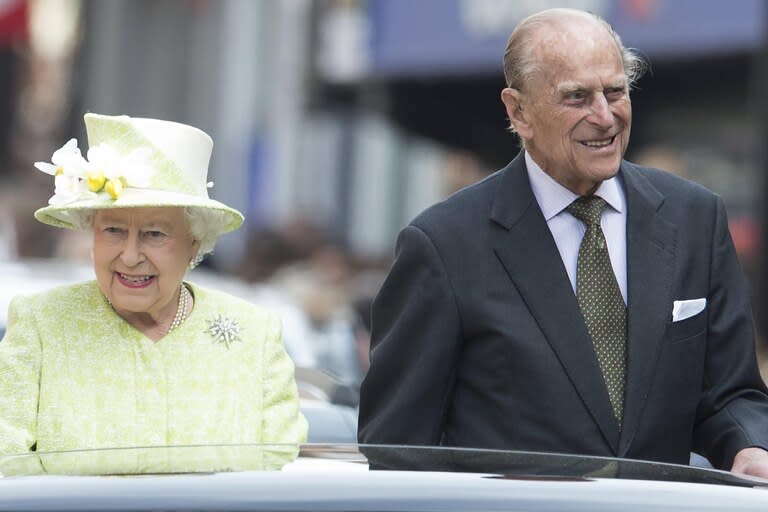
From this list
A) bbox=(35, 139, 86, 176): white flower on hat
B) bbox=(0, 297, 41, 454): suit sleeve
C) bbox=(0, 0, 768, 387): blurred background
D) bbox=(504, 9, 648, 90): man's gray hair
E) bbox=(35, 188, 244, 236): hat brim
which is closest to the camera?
bbox=(0, 297, 41, 454): suit sleeve

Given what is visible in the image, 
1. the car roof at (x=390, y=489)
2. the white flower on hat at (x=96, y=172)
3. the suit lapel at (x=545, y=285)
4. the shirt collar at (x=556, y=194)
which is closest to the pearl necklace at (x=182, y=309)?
the white flower on hat at (x=96, y=172)

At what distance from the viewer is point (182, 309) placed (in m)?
4.22

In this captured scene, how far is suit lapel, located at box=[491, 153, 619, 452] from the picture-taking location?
4.06 metres

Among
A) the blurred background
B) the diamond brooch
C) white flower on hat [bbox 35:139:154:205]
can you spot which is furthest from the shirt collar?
the blurred background

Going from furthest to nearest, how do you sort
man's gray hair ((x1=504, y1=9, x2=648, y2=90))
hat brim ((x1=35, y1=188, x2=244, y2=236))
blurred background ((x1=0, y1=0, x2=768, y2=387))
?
blurred background ((x1=0, y1=0, x2=768, y2=387))
man's gray hair ((x1=504, y1=9, x2=648, y2=90))
hat brim ((x1=35, y1=188, x2=244, y2=236))

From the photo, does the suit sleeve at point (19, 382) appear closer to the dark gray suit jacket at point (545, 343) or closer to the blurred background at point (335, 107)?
the dark gray suit jacket at point (545, 343)

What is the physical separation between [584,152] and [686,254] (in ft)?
1.05

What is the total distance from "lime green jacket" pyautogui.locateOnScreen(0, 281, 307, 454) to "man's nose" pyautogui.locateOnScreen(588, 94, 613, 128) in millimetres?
815

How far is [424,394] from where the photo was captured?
13.5 feet

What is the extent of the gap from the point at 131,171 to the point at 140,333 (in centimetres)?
34

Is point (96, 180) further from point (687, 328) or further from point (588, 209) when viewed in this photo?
point (687, 328)

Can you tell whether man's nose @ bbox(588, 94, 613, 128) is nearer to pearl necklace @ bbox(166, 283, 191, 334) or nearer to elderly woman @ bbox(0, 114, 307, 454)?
elderly woman @ bbox(0, 114, 307, 454)

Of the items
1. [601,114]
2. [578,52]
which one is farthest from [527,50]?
[601,114]

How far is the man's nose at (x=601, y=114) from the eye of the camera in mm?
4145
